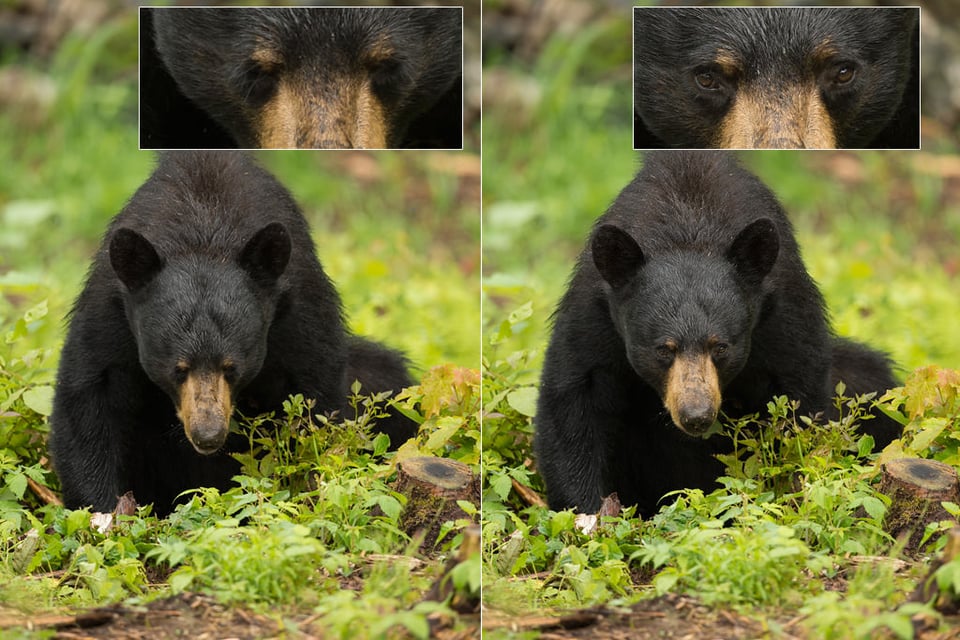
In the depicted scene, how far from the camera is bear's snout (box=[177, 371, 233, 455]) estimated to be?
5.47 metres

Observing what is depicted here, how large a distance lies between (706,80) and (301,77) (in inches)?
66.8

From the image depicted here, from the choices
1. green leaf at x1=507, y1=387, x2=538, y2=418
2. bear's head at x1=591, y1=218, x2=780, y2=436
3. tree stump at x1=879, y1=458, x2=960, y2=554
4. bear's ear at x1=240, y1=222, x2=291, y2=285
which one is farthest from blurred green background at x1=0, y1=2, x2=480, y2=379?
tree stump at x1=879, y1=458, x2=960, y2=554

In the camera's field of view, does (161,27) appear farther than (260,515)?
Yes

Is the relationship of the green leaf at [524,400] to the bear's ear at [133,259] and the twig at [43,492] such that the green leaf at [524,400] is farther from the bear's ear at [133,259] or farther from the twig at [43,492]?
the twig at [43,492]

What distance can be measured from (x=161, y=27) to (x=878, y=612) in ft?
12.4

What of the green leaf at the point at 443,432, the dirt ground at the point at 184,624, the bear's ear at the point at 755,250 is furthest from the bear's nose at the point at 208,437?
the bear's ear at the point at 755,250

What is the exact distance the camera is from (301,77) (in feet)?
19.3

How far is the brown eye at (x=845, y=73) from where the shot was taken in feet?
19.8

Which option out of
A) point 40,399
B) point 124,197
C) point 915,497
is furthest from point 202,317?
point 124,197

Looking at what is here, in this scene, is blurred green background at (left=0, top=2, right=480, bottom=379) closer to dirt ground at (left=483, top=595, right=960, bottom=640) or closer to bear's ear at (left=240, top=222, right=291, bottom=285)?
bear's ear at (left=240, top=222, right=291, bottom=285)

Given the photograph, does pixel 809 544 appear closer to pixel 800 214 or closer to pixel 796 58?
pixel 796 58

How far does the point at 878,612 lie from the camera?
4996mm

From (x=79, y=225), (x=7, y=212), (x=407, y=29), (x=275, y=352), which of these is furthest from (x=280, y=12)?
(x=7, y=212)

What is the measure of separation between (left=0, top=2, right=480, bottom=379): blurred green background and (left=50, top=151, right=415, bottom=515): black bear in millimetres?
1343
